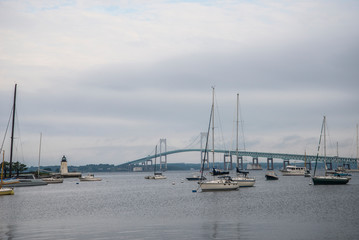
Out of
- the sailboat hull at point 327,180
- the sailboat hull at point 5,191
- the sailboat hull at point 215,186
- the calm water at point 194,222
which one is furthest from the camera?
the sailboat hull at point 327,180

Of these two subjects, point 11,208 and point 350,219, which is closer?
point 350,219

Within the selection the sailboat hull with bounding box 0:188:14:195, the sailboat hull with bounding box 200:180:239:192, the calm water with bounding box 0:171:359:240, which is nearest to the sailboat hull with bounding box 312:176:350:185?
the sailboat hull with bounding box 200:180:239:192

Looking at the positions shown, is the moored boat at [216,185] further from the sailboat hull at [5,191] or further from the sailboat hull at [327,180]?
the sailboat hull at [5,191]

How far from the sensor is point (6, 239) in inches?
825

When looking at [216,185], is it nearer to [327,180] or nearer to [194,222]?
[327,180]

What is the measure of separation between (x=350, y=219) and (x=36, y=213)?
2187 centimetres

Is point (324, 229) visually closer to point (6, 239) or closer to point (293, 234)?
point (293, 234)

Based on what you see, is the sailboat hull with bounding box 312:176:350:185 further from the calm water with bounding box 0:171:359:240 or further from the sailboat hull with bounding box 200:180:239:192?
the calm water with bounding box 0:171:359:240

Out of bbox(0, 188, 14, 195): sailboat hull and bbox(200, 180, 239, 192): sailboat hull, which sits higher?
bbox(200, 180, 239, 192): sailboat hull

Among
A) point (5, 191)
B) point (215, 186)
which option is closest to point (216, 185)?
point (215, 186)

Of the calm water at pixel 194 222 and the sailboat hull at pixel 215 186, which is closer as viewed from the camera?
the calm water at pixel 194 222

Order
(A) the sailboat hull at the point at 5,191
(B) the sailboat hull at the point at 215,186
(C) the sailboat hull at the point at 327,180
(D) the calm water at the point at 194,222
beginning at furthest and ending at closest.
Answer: (C) the sailboat hull at the point at 327,180
(B) the sailboat hull at the point at 215,186
(A) the sailboat hull at the point at 5,191
(D) the calm water at the point at 194,222

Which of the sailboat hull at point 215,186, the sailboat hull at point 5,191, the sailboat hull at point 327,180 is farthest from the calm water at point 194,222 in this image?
the sailboat hull at point 327,180

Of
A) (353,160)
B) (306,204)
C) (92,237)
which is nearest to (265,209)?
(306,204)
